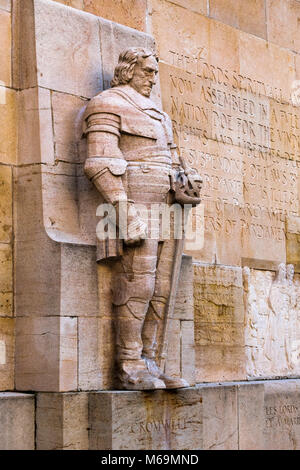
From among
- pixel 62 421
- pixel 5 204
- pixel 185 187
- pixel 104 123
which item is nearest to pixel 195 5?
pixel 185 187

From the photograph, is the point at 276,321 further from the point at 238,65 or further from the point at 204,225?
the point at 238,65

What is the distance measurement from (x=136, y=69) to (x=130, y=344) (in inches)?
92.5

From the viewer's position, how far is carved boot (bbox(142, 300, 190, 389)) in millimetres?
8195

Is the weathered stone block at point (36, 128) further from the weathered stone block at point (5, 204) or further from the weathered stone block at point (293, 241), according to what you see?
the weathered stone block at point (293, 241)

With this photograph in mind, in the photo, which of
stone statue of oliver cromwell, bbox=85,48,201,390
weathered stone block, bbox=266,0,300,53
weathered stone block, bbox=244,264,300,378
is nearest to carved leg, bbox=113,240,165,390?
stone statue of oliver cromwell, bbox=85,48,201,390

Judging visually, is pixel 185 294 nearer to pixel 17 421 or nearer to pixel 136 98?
pixel 136 98

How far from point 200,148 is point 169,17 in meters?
1.39

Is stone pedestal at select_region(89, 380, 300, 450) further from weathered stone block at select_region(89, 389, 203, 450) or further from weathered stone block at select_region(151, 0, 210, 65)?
weathered stone block at select_region(151, 0, 210, 65)

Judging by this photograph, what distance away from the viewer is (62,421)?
25.1ft

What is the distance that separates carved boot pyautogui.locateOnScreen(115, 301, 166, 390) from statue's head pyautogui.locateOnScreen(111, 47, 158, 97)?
189 cm

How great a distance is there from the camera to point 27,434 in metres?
7.78

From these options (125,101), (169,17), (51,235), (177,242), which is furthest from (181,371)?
(169,17)

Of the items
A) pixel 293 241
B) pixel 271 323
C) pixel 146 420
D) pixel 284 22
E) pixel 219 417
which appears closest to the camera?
pixel 146 420

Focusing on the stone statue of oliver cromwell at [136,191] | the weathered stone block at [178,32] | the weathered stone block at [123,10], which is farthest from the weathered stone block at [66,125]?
the weathered stone block at [178,32]
